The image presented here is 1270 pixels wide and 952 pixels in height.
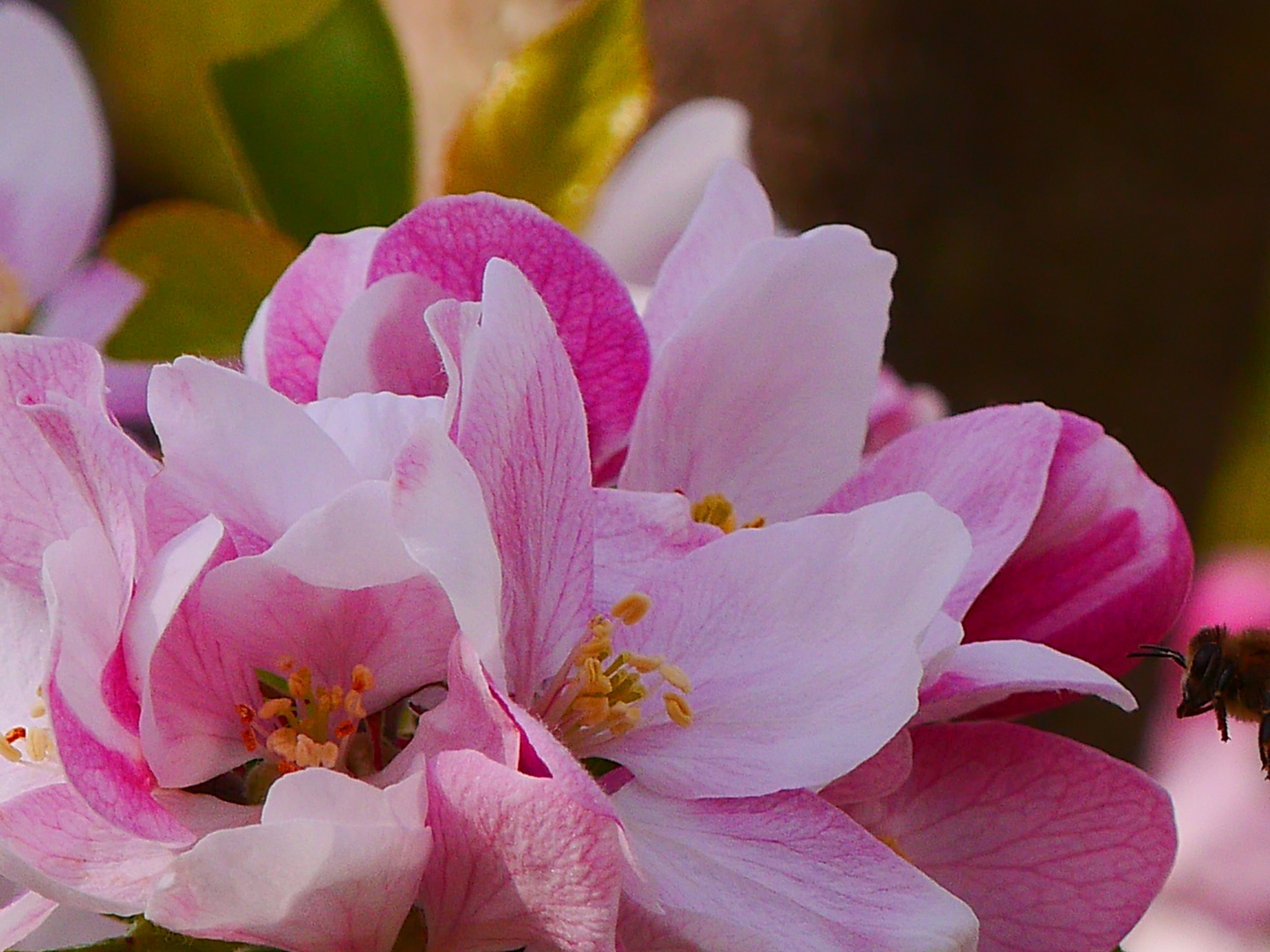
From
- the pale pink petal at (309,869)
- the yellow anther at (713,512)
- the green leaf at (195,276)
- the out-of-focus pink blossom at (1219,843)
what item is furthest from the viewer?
the out-of-focus pink blossom at (1219,843)

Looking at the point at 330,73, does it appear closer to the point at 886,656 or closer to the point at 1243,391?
the point at 886,656

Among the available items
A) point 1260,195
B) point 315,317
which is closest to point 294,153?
point 315,317

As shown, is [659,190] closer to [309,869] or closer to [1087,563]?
[1087,563]

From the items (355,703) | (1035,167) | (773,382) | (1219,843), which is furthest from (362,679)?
(1219,843)

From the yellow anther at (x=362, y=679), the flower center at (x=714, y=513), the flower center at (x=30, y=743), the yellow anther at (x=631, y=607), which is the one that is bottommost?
the flower center at (x=30, y=743)

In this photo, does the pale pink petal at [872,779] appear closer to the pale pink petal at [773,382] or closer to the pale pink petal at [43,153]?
the pale pink petal at [773,382]

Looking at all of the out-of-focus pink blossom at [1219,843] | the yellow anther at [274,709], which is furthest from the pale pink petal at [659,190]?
the out-of-focus pink blossom at [1219,843]

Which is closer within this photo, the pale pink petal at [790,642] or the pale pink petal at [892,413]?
the pale pink petal at [790,642]
